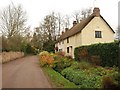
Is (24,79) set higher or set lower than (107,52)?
lower

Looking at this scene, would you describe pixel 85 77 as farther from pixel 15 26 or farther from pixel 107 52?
pixel 15 26

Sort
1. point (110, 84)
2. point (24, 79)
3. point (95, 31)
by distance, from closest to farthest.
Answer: point (110, 84)
point (24, 79)
point (95, 31)

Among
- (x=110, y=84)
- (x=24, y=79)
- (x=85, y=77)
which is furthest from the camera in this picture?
(x=24, y=79)

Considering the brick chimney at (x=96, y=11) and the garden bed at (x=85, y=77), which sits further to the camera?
the brick chimney at (x=96, y=11)

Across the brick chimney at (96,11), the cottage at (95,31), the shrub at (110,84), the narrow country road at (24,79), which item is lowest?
the narrow country road at (24,79)

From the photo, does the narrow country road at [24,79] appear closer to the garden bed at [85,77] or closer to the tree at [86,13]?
the garden bed at [85,77]

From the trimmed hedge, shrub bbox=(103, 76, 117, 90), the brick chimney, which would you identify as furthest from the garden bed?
the brick chimney

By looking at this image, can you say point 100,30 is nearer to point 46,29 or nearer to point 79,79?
point 79,79

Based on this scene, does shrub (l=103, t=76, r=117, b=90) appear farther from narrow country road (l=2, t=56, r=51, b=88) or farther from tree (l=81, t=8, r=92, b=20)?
tree (l=81, t=8, r=92, b=20)

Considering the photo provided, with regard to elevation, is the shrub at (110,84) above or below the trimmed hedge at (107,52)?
below

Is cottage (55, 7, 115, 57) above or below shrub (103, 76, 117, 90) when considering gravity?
above

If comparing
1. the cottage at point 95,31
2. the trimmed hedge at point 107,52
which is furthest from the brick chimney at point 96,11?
the trimmed hedge at point 107,52

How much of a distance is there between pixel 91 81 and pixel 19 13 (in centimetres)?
4237

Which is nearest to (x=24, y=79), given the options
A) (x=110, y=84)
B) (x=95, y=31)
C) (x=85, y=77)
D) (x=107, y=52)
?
(x=85, y=77)
